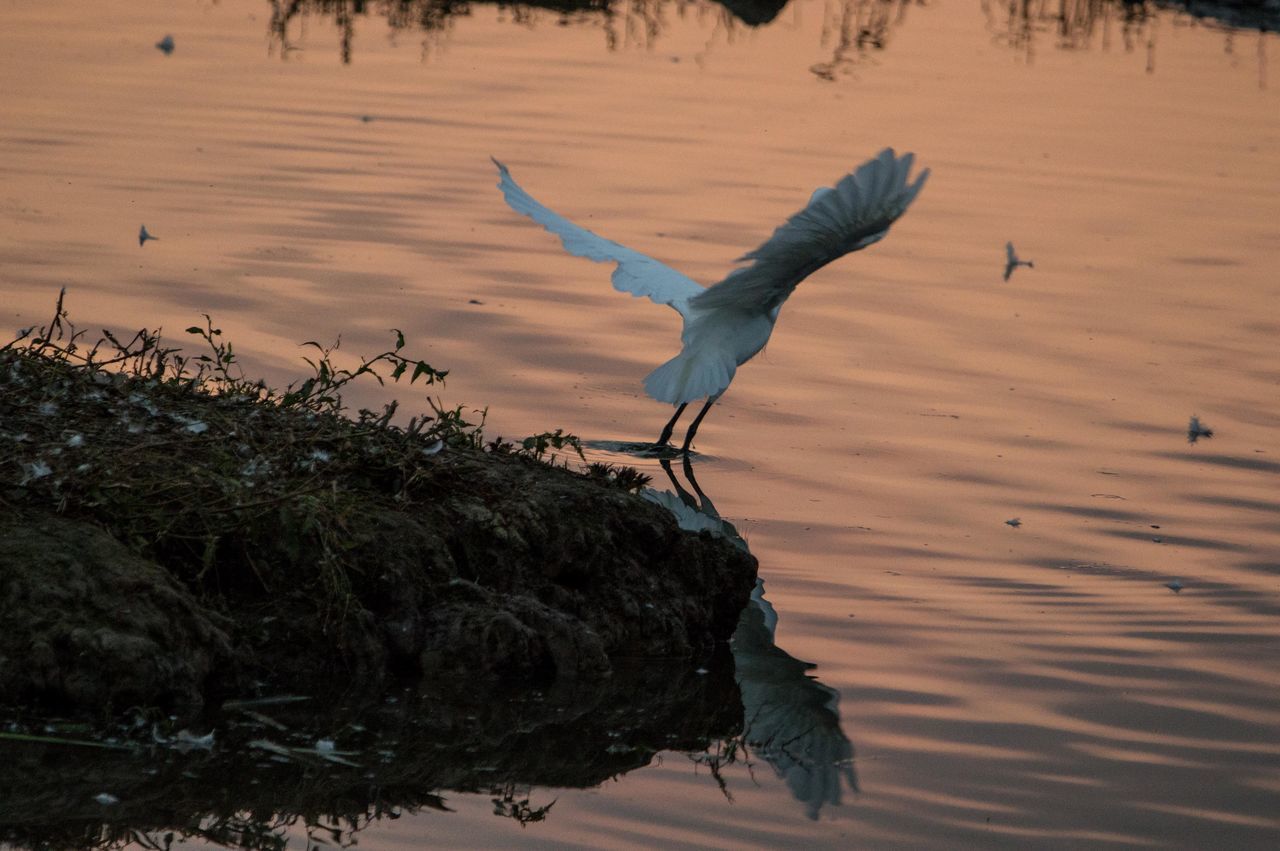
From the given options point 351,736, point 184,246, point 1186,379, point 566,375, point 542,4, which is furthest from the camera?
point 542,4

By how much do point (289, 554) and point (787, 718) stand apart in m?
1.46

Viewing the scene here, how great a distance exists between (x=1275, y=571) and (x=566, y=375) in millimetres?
3347

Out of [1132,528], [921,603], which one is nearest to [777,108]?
[1132,528]

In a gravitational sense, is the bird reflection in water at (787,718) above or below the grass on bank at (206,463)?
below

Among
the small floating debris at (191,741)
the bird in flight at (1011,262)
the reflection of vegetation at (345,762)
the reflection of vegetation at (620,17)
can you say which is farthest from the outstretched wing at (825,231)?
the reflection of vegetation at (620,17)

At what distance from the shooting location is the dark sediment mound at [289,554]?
454cm

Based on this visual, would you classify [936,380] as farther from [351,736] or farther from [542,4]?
[542,4]

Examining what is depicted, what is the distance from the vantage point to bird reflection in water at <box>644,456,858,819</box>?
4.82 meters

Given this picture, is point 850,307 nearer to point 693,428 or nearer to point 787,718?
point 693,428

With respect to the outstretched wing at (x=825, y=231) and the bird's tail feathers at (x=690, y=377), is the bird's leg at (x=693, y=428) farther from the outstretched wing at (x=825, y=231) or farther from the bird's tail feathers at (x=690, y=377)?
the outstretched wing at (x=825, y=231)

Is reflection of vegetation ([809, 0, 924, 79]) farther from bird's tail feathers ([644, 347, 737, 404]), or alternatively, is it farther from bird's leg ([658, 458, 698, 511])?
bird's tail feathers ([644, 347, 737, 404])

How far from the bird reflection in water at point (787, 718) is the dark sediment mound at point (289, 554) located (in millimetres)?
164

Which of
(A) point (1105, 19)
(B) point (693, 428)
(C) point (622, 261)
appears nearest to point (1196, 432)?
(B) point (693, 428)

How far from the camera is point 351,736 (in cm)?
465
